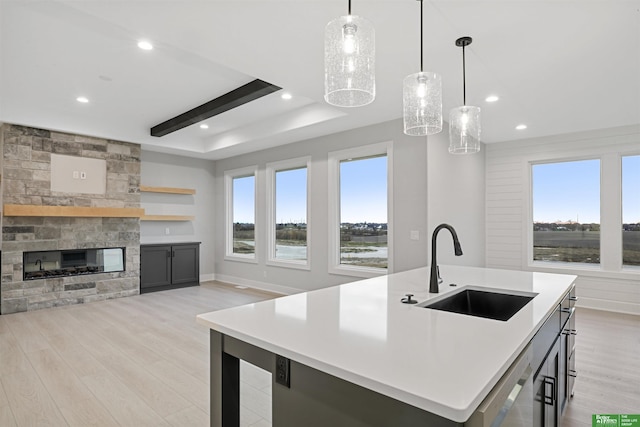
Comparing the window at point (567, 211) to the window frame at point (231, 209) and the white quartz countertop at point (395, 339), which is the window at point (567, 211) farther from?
the window frame at point (231, 209)

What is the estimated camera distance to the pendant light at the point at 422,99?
84.2 inches

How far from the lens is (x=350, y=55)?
1.67 metres

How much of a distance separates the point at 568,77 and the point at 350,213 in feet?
10.3

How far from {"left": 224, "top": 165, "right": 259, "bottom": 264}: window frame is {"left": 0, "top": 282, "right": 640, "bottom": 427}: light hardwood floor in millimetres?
2324

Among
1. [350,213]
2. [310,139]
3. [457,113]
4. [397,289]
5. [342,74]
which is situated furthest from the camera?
[310,139]

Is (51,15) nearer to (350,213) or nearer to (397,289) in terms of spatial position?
(397,289)

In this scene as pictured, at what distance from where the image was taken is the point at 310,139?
590cm

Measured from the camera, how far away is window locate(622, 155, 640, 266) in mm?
5000

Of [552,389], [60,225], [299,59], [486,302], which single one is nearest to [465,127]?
[486,302]

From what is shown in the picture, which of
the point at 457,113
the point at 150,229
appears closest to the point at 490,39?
the point at 457,113

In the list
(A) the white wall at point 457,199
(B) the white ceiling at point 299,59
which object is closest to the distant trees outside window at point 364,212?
(B) the white ceiling at point 299,59

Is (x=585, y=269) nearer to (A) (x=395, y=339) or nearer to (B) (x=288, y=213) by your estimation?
(B) (x=288, y=213)

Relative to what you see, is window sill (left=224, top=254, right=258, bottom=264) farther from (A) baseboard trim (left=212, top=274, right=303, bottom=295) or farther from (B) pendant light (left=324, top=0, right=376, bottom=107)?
(B) pendant light (left=324, top=0, right=376, bottom=107)

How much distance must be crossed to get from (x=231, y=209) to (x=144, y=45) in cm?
472
